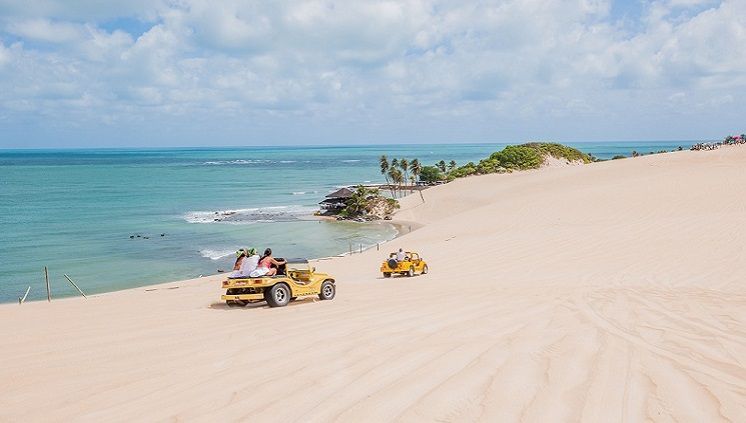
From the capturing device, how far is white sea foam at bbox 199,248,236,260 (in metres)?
37.9

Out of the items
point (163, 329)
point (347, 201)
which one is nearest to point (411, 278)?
point (163, 329)

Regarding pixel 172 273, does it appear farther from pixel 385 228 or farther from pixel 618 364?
pixel 618 364

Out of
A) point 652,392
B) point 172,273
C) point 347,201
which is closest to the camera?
point 652,392

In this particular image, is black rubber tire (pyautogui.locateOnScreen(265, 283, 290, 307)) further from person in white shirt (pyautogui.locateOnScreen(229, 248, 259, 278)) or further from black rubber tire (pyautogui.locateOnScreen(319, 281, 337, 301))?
black rubber tire (pyautogui.locateOnScreen(319, 281, 337, 301))

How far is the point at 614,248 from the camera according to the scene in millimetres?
23812

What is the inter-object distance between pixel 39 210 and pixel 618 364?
234 ft

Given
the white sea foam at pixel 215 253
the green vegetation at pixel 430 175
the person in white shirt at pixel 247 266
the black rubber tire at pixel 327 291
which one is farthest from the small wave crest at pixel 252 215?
the person in white shirt at pixel 247 266

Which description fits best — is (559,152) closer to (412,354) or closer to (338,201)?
(338,201)

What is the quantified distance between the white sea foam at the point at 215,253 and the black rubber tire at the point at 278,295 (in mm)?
25839

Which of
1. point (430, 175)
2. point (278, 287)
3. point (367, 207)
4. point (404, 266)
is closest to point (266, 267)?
point (278, 287)

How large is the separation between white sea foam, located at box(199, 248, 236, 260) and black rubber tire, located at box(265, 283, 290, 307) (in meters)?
25.8

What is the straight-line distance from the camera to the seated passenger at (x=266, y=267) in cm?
1262

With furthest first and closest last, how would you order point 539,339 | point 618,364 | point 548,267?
point 548,267 → point 539,339 → point 618,364

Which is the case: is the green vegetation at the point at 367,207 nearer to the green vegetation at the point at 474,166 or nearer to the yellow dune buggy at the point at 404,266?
the green vegetation at the point at 474,166
